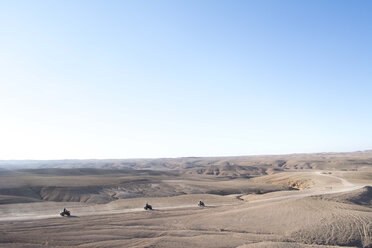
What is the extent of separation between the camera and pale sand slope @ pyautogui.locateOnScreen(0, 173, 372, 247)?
1972cm

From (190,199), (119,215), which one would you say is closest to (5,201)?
(119,215)

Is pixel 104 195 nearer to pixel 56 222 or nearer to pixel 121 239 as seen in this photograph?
pixel 56 222

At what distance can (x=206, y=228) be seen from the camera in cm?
2320

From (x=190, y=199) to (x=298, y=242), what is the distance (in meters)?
20.9

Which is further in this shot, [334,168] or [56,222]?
[334,168]

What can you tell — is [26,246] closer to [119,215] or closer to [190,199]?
[119,215]

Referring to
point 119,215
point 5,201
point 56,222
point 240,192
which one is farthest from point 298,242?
point 5,201

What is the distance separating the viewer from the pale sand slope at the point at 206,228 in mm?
19719

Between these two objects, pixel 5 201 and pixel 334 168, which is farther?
pixel 334 168

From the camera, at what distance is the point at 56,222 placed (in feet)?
82.2

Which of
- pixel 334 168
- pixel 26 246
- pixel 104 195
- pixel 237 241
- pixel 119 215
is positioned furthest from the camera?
pixel 334 168

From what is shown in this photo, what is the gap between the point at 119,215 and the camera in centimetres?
2822

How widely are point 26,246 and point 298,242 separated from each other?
19.0 metres

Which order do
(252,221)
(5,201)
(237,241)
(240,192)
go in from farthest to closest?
(240,192) < (5,201) < (252,221) < (237,241)
